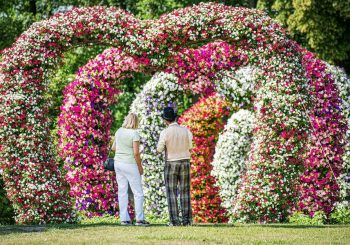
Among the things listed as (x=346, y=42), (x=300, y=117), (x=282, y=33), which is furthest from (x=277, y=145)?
(x=346, y=42)

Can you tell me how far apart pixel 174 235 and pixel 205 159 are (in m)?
8.85

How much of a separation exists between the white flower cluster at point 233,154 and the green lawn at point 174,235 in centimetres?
633

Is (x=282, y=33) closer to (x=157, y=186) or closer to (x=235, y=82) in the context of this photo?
(x=235, y=82)

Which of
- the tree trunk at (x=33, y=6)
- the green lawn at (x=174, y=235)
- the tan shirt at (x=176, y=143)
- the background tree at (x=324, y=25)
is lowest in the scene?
the green lawn at (x=174, y=235)

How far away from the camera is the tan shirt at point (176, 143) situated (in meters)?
10.6

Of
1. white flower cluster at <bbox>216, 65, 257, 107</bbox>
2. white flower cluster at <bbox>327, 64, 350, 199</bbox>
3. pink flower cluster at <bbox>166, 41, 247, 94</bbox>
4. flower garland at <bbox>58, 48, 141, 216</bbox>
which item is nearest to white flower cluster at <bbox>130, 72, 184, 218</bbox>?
pink flower cluster at <bbox>166, 41, 247, 94</bbox>

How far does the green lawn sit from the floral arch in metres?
2.39

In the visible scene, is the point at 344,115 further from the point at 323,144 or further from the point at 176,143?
the point at 176,143

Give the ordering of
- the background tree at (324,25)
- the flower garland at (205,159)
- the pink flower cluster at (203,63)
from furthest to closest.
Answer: the background tree at (324,25) → the flower garland at (205,159) → the pink flower cluster at (203,63)

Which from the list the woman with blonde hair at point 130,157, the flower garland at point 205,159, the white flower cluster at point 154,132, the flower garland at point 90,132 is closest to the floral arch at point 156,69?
the white flower cluster at point 154,132

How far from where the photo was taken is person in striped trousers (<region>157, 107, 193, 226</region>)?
10.6 m

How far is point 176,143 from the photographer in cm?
1062

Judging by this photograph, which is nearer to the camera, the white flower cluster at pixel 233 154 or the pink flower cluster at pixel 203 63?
the pink flower cluster at pixel 203 63

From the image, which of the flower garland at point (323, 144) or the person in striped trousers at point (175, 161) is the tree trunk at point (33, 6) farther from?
the person in striped trousers at point (175, 161)
